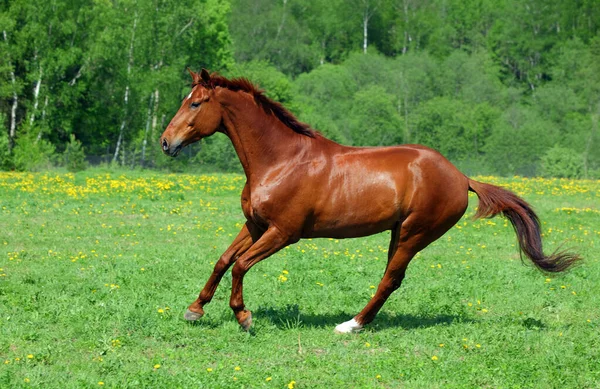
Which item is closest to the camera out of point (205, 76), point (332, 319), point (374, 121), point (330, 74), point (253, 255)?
point (253, 255)

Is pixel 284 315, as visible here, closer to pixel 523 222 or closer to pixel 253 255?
pixel 253 255

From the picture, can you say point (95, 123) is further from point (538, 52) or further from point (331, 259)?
point (538, 52)

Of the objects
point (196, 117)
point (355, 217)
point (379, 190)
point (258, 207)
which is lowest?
point (355, 217)

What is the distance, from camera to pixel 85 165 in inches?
1355

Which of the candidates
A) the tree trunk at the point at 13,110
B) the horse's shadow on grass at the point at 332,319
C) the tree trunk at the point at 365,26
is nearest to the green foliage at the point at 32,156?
the tree trunk at the point at 13,110

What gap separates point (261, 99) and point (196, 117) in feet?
2.53

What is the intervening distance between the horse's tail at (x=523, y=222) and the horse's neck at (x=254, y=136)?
2.29 m

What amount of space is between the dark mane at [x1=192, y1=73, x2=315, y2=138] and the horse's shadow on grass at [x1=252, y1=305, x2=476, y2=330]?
207 centimetres

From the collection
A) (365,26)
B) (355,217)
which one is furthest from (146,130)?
(365,26)

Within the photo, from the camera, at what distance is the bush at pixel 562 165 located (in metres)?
A: 42.8

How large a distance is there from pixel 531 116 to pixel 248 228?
235 ft

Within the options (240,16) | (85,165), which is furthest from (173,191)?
(240,16)

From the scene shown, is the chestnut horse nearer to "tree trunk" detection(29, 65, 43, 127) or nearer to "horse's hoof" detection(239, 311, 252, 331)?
"horse's hoof" detection(239, 311, 252, 331)

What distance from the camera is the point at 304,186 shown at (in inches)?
343
